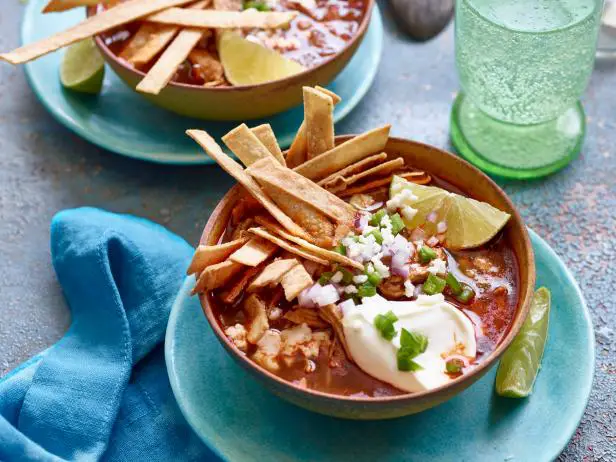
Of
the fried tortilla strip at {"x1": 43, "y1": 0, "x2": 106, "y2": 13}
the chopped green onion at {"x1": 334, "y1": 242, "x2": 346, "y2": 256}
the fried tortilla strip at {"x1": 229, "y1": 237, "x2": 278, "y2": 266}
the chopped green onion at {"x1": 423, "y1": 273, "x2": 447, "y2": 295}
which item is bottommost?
the chopped green onion at {"x1": 423, "y1": 273, "x2": 447, "y2": 295}

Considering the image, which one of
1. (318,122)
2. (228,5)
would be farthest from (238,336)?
(228,5)

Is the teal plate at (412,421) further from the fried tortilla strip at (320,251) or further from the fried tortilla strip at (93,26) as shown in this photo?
the fried tortilla strip at (93,26)

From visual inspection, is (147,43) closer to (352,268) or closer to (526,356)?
(352,268)

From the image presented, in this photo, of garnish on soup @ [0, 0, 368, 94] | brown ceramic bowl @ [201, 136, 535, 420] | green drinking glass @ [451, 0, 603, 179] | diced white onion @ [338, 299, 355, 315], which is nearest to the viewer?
brown ceramic bowl @ [201, 136, 535, 420]

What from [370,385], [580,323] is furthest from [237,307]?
[580,323]

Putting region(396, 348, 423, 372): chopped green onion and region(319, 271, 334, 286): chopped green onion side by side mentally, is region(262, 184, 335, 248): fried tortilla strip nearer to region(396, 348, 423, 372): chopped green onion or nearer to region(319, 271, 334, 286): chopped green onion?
region(319, 271, 334, 286): chopped green onion

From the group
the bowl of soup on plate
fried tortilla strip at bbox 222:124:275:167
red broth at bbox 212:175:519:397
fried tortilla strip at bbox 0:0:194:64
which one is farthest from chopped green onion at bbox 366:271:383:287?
fried tortilla strip at bbox 0:0:194:64

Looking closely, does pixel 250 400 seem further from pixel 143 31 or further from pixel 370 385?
pixel 143 31
